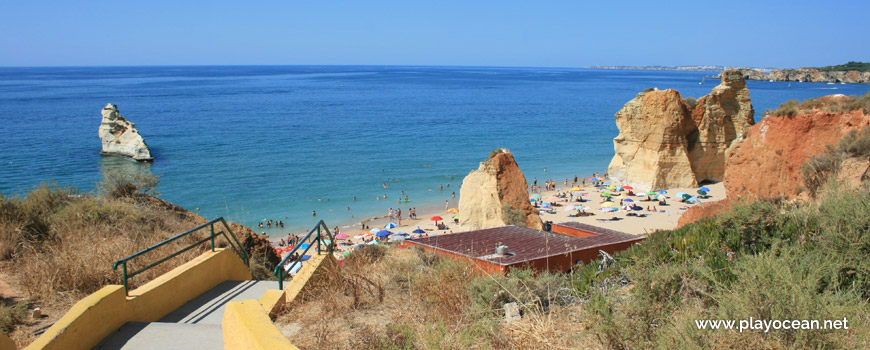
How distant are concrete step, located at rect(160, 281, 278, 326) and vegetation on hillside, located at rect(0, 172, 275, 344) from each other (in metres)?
1.05

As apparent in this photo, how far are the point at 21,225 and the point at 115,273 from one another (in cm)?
287

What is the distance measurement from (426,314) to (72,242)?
19.8 feet

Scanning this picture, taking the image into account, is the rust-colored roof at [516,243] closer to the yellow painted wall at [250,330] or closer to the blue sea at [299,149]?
the yellow painted wall at [250,330]

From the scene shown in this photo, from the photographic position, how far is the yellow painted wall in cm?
347

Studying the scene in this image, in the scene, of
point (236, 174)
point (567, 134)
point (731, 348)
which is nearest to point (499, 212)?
point (731, 348)

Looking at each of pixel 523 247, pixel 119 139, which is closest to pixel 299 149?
pixel 119 139

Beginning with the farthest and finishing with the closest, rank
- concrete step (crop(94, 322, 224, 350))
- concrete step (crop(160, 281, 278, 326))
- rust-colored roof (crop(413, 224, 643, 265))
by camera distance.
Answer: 1. rust-colored roof (crop(413, 224, 643, 265))
2. concrete step (crop(160, 281, 278, 326))
3. concrete step (crop(94, 322, 224, 350))

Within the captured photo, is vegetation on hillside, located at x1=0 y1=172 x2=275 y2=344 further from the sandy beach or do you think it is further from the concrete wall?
the sandy beach

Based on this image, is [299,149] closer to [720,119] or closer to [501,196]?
[501,196]

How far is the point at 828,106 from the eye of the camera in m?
14.1

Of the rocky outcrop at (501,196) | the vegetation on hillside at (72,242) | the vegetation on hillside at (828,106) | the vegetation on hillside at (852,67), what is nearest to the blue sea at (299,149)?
the rocky outcrop at (501,196)

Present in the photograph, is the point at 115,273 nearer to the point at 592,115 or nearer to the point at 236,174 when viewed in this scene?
the point at 236,174

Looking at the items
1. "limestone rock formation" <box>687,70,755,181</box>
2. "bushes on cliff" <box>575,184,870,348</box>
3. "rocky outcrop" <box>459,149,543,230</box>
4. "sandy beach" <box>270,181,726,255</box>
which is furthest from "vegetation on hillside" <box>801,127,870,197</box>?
"limestone rock formation" <box>687,70,755,181</box>

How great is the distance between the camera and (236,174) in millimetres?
38688
